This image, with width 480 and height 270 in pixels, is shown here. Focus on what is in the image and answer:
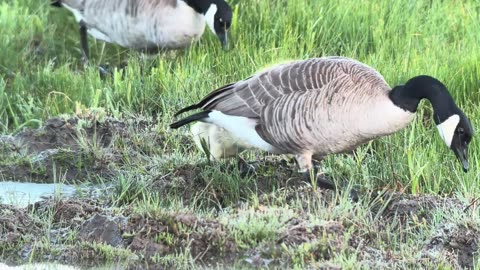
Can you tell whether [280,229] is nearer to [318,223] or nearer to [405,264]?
[318,223]

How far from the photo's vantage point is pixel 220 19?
949 cm

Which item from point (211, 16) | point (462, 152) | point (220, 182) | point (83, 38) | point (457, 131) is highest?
point (457, 131)

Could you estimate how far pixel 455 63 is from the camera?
8461mm

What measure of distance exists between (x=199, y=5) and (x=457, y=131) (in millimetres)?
4063

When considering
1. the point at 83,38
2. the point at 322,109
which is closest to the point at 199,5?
the point at 83,38

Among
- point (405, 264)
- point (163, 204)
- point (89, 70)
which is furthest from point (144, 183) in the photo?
point (89, 70)

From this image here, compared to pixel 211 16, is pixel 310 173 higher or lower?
lower

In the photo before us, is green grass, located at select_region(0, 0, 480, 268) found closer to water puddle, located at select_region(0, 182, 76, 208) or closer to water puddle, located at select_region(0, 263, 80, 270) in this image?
water puddle, located at select_region(0, 263, 80, 270)

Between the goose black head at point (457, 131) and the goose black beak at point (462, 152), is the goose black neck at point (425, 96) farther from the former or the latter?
the goose black beak at point (462, 152)

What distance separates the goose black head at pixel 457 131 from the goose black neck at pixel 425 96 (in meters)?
0.02

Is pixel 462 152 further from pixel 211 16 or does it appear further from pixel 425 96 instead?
pixel 211 16

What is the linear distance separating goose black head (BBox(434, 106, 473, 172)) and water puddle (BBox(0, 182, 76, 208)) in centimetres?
237

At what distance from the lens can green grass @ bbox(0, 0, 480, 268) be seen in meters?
6.52

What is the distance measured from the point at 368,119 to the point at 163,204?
1375 mm
